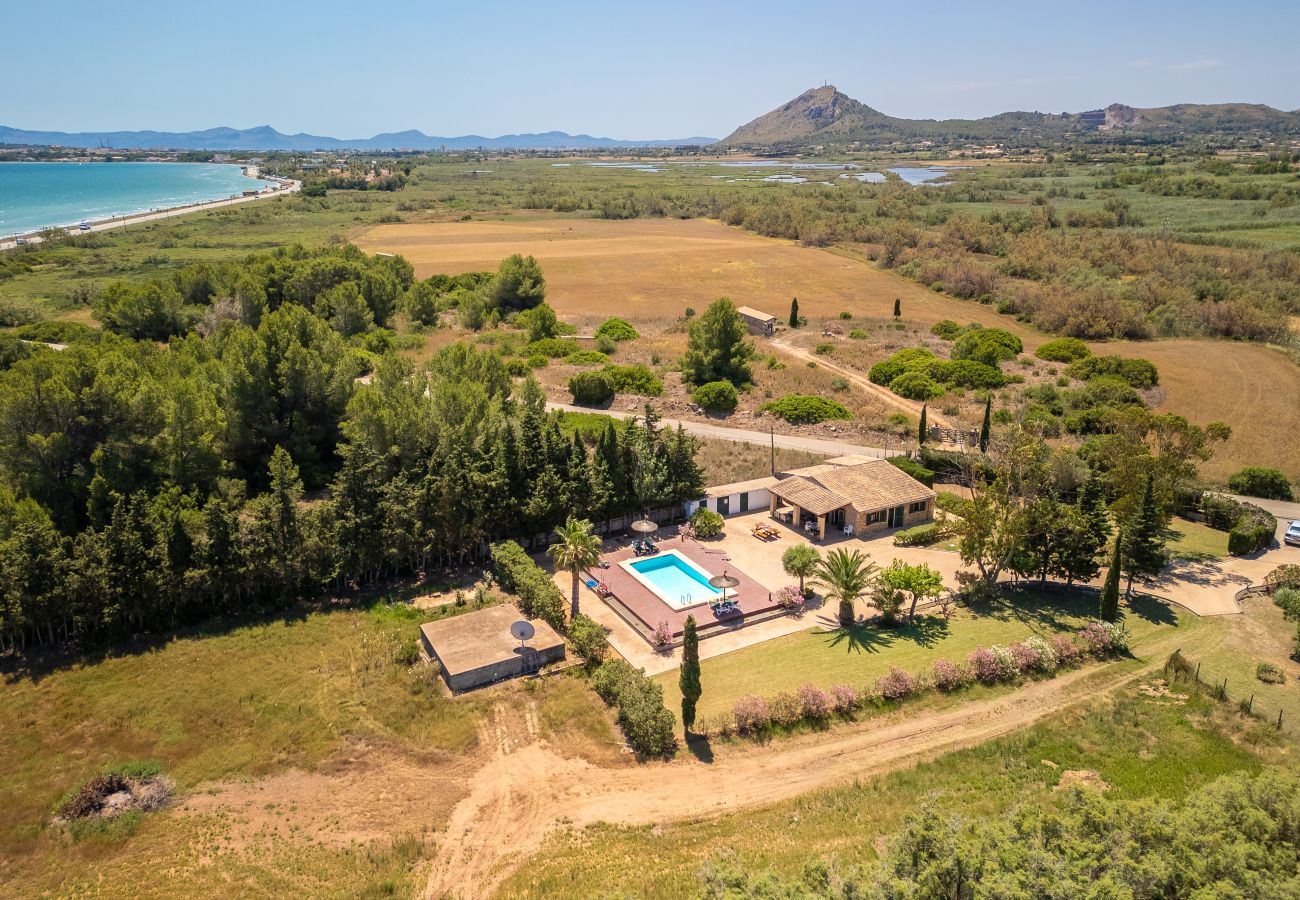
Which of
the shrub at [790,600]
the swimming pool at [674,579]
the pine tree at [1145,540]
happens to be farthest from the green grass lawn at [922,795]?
the swimming pool at [674,579]

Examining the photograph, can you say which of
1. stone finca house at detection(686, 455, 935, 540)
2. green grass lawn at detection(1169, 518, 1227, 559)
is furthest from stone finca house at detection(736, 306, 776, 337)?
green grass lawn at detection(1169, 518, 1227, 559)

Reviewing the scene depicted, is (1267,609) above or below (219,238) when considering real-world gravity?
below

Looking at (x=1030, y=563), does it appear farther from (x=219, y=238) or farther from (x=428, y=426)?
(x=219, y=238)

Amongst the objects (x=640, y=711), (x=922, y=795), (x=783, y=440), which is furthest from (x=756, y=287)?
(x=922, y=795)

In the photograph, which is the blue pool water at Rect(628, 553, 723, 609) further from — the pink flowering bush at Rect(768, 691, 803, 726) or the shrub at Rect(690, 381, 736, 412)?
the shrub at Rect(690, 381, 736, 412)

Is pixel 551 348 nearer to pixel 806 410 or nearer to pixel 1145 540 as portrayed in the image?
→ pixel 806 410

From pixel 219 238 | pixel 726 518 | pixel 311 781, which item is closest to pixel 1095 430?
pixel 726 518
